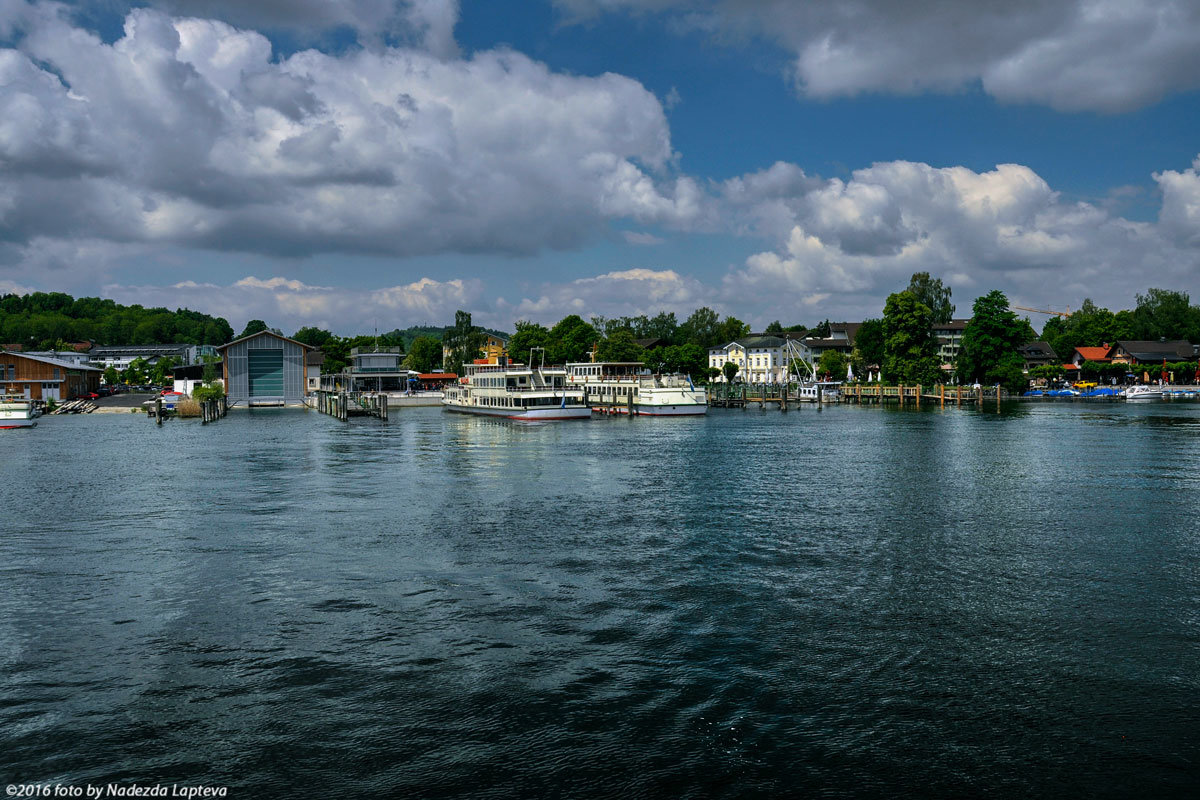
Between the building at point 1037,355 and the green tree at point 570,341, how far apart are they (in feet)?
296

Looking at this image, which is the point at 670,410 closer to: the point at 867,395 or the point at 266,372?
the point at 867,395

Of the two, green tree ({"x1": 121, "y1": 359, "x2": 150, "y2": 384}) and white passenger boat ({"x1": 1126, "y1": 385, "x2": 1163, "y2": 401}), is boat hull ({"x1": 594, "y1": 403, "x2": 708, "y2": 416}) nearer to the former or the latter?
white passenger boat ({"x1": 1126, "y1": 385, "x2": 1163, "y2": 401})

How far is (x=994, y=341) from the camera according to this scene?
12875 centimetres

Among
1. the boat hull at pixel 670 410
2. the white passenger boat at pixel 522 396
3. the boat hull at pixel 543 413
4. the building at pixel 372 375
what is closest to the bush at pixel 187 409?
the building at pixel 372 375

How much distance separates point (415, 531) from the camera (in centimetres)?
2633

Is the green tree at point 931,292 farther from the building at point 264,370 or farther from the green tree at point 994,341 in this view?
the building at point 264,370

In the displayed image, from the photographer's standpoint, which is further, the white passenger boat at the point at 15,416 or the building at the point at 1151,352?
the building at the point at 1151,352

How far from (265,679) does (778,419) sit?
255 feet

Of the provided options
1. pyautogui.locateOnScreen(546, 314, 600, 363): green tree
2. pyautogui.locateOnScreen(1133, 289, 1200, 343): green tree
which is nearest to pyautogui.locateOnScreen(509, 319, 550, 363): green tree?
pyautogui.locateOnScreen(546, 314, 600, 363): green tree

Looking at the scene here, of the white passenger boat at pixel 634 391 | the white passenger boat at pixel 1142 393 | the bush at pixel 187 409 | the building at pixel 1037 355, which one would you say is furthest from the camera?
the building at pixel 1037 355

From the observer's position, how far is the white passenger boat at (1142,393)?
127750mm

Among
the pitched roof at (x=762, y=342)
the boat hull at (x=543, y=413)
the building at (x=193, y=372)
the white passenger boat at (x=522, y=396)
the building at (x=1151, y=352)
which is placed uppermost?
the pitched roof at (x=762, y=342)

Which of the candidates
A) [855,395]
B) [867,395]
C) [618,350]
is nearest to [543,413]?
[855,395]

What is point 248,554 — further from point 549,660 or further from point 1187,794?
point 1187,794
